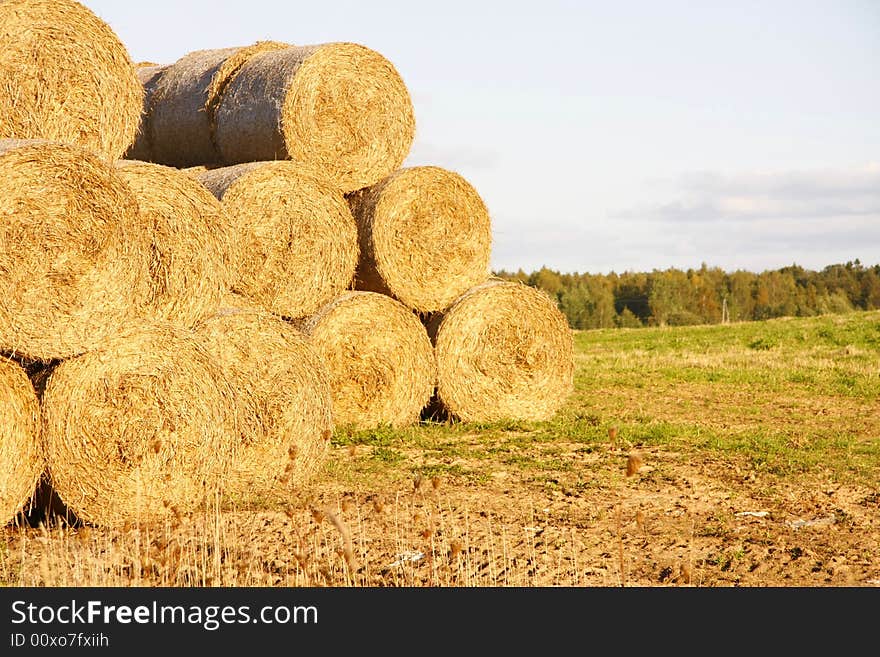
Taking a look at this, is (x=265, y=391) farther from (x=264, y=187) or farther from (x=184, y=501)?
(x=264, y=187)

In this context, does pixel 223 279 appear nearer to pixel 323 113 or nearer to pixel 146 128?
pixel 323 113

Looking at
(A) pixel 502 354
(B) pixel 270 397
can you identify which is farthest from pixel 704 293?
(B) pixel 270 397

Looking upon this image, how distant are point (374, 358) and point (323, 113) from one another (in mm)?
2504

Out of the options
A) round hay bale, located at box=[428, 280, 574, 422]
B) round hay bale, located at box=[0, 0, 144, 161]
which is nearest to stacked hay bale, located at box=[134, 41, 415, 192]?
round hay bale, located at box=[428, 280, 574, 422]

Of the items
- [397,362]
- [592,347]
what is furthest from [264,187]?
[592,347]

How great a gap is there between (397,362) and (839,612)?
6496 millimetres

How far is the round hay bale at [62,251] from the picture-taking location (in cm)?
694

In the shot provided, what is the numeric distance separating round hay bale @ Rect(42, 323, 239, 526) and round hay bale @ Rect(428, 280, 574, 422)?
13.2 ft

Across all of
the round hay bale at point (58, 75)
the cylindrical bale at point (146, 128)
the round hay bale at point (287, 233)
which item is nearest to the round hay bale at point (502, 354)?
the round hay bale at point (287, 233)

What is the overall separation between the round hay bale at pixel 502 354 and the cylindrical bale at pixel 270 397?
2543 mm

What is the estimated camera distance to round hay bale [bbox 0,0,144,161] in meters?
8.50

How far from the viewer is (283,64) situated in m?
10.9

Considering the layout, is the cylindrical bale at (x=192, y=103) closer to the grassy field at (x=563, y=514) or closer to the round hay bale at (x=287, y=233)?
the round hay bale at (x=287, y=233)

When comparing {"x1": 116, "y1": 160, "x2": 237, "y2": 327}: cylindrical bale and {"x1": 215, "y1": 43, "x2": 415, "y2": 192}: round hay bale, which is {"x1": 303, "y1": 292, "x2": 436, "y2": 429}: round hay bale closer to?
{"x1": 215, "y1": 43, "x2": 415, "y2": 192}: round hay bale
